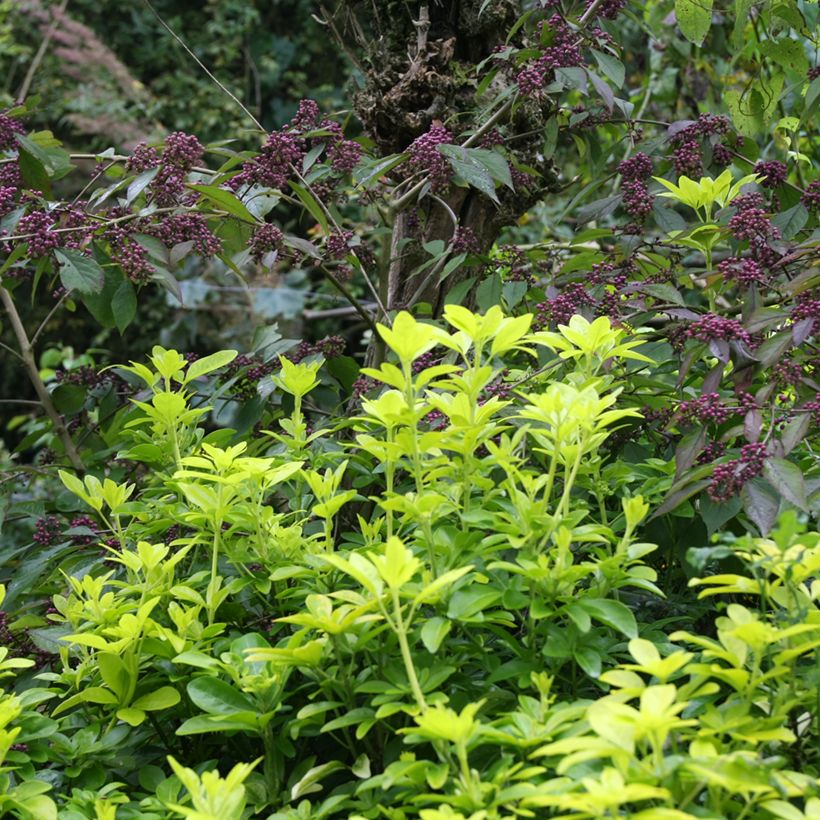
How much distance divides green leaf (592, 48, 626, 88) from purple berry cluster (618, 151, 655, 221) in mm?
121

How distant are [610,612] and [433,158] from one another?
0.80 meters

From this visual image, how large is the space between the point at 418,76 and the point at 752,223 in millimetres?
724

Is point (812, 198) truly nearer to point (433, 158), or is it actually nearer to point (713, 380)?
point (713, 380)

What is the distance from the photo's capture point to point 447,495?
1.05 metres

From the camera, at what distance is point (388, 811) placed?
859 millimetres

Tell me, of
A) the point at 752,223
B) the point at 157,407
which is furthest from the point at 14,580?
the point at 752,223

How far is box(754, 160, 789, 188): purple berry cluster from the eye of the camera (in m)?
1.53

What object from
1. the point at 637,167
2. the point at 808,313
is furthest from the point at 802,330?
the point at 637,167

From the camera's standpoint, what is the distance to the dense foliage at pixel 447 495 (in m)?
0.85

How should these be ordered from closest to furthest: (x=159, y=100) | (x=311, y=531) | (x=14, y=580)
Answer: (x=311, y=531) < (x=14, y=580) < (x=159, y=100)

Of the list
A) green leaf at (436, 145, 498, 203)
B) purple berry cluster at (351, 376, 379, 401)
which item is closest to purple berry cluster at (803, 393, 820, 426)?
green leaf at (436, 145, 498, 203)

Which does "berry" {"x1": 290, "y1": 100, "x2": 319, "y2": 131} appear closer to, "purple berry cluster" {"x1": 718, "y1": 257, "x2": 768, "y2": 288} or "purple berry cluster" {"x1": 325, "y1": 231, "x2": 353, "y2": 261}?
"purple berry cluster" {"x1": 325, "y1": 231, "x2": 353, "y2": 261}

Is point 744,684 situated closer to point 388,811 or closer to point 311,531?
point 388,811

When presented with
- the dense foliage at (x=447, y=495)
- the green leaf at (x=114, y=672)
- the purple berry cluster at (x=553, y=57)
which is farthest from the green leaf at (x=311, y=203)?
the green leaf at (x=114, y=672)
